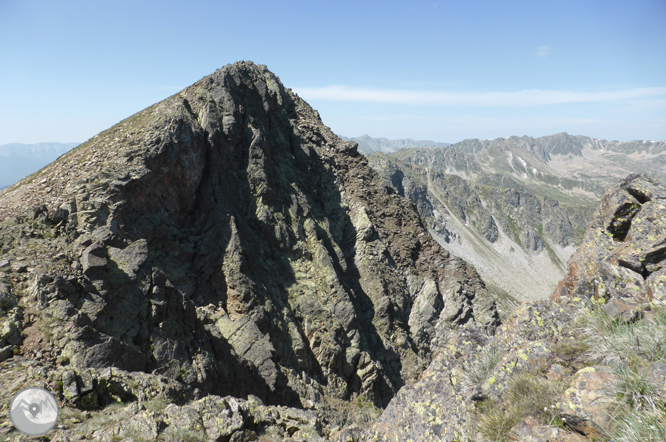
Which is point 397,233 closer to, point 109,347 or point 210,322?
point 210,322

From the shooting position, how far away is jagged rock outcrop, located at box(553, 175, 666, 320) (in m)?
8.09

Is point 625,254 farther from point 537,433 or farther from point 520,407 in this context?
point 537,433

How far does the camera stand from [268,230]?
35.2 meters

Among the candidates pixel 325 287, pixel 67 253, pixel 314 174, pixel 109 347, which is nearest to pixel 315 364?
pixel 325 287

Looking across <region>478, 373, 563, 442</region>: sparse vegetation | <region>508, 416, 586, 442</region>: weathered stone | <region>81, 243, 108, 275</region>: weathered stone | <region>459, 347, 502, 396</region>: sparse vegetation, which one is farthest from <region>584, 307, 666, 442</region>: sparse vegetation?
<region>81, 243, 108, 275</region>: weathered stone

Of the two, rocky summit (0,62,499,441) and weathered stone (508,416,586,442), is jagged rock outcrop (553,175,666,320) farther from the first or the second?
rocky summit (0,62,499,441)

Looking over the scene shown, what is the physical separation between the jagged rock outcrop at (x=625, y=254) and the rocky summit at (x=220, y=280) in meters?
3.99

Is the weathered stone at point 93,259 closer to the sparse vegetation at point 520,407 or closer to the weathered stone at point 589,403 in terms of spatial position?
the sparse vegetation at point 520,407

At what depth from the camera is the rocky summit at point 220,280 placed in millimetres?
13211

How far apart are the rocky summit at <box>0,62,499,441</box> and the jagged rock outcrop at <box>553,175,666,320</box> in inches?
157

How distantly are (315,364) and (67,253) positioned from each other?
22.2 meters

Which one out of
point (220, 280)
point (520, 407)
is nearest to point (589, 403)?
point (520, 407)

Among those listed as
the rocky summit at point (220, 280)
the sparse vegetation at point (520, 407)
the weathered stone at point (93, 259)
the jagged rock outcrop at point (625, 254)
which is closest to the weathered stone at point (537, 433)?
the sparse vegetation at point (520, 407)

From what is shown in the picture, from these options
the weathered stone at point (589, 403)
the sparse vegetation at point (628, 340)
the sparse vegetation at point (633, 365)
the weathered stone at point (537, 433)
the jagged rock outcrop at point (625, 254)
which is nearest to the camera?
the sparse vegetation at point (633, 365)
